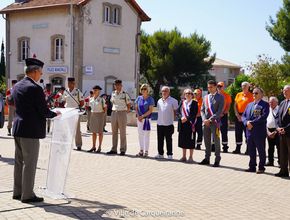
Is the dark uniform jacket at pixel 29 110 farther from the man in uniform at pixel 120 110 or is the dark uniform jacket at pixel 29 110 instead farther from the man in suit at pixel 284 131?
the man in uniform at pixel 120 110

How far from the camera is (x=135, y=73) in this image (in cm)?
3819

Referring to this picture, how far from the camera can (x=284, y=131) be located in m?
9.48

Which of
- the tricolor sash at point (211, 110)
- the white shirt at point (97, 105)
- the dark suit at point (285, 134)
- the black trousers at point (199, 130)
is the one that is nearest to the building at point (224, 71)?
the black trousers at point (199, 130)

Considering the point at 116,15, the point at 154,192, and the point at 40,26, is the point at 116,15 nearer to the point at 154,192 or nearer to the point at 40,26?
the point at 40,26

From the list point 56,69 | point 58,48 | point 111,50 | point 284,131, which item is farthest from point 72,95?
point 111,50

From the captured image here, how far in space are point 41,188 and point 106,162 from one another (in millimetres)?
3640

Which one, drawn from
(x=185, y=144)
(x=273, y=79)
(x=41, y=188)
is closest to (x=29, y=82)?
(x=41, y=188)

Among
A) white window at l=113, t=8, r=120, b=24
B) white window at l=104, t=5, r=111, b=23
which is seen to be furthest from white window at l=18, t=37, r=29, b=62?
white window at l=113, t=8, r=120, b=24

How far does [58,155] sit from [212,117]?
4.88 m

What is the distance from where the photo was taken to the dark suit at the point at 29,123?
6.38 m

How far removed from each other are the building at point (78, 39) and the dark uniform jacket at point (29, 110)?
26.9m

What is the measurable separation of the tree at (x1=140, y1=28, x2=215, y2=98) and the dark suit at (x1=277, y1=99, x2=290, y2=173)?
40.4 m

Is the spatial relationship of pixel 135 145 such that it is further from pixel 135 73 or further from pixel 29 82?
pixel 135 73

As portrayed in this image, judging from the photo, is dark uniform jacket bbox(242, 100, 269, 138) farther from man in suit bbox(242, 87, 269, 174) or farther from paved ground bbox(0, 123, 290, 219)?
paved ground bbox(0, 123, 290, 219)
